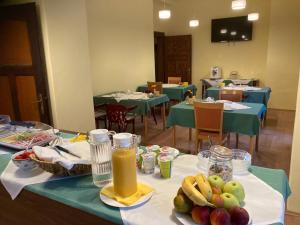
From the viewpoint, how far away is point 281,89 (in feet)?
19.6

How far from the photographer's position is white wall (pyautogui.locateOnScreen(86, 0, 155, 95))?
458 centimetres

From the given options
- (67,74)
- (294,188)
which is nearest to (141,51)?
(67,74)

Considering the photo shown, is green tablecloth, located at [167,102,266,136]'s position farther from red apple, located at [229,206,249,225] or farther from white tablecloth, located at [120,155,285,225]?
red apple, located at [229,206,249,225]

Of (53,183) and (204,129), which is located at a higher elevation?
Result: (53,183)

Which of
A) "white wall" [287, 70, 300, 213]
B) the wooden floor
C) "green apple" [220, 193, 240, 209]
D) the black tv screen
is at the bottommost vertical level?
the wooden floor

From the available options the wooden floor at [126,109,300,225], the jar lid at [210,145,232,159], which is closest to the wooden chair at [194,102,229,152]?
the wooden floor at [126,109,300,225]

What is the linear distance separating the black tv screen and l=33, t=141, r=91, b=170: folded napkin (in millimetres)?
6184

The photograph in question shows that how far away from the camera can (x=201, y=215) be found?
2.60 feet

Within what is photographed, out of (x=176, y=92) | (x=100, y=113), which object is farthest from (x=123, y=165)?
(x=176, y=92)

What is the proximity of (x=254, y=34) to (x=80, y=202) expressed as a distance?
260 inches

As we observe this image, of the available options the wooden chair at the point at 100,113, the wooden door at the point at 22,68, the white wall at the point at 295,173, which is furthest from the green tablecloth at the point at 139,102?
the white wall at the point at 295,173

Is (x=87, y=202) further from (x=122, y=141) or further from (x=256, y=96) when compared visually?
(x=256, y=96)

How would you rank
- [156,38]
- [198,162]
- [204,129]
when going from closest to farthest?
[198,162] < [204,129] < [156,38]

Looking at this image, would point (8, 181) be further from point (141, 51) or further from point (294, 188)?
point (141, 51)
